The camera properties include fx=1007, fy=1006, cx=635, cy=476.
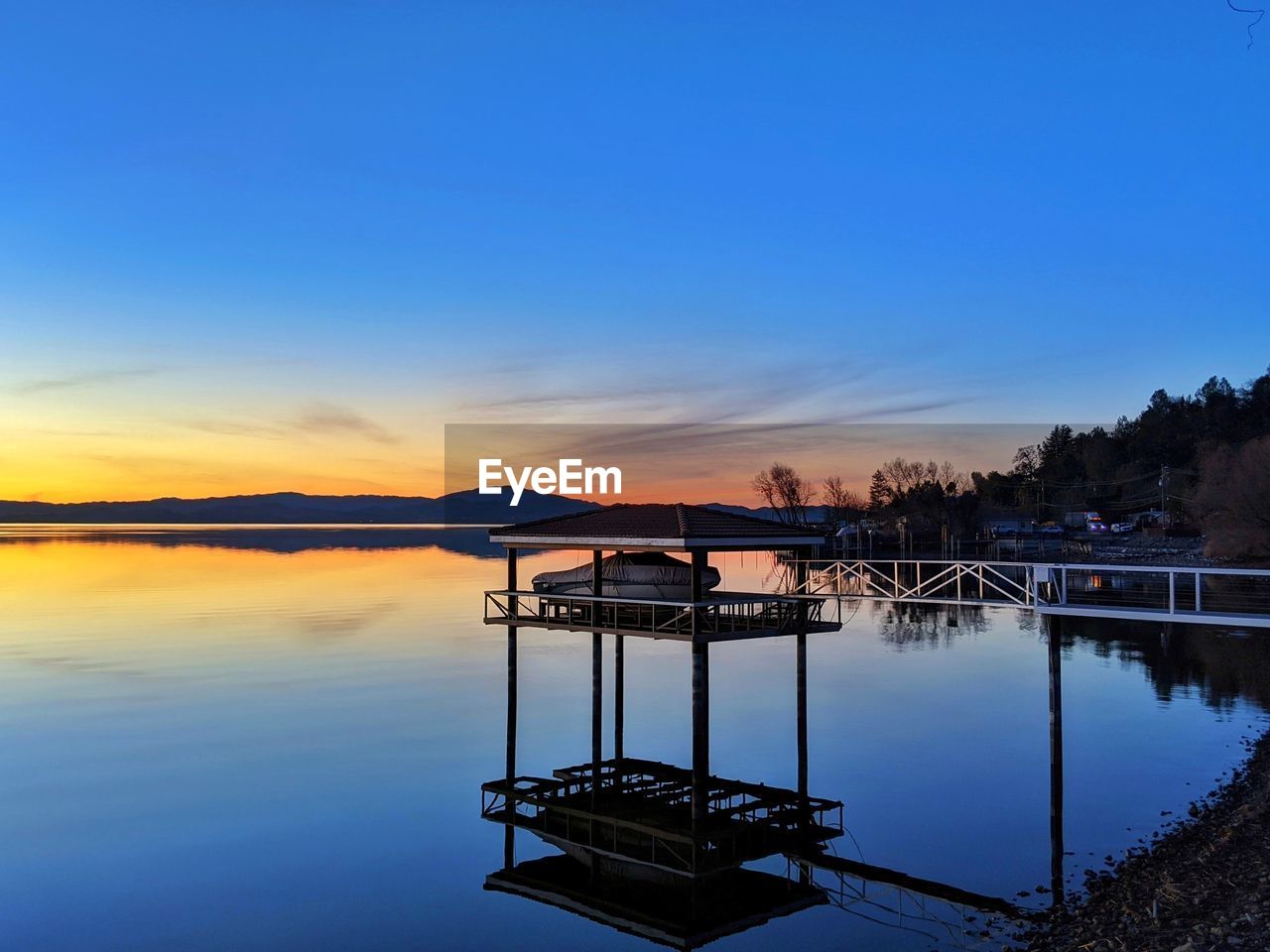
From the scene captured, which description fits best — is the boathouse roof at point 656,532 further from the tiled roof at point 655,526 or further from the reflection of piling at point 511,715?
the reflection of piling at point 511,715

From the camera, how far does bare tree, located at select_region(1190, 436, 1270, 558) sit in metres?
82.6

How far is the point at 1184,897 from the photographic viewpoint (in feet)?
50.2

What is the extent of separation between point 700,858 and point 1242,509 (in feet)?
270

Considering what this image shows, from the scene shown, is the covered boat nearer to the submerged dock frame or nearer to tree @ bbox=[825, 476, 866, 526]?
the submerged dock frame

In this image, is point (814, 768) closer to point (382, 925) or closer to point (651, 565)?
point (651, 565)

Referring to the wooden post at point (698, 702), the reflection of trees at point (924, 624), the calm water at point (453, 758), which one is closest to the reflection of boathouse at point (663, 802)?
the wooden post at point (698, 702)

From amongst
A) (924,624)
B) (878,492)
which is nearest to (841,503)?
(878,492)

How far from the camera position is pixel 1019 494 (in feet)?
584

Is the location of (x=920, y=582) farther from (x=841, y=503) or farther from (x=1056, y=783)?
(x=841, y=503)

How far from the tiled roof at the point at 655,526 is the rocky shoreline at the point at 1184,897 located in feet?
32.4

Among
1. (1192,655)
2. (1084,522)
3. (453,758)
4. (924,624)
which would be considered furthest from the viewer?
(1084,522)

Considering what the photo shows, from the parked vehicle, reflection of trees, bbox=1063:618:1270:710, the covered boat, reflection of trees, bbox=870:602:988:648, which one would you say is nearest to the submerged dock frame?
the covered boat

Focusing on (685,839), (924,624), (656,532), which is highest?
(656,532)

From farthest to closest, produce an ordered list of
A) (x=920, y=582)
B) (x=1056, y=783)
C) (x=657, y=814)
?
(x=920, y=582) < (x=657, y=814) < (x=1056, y=783)
